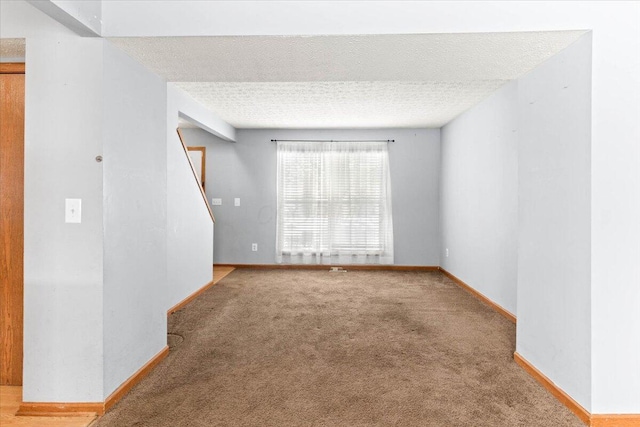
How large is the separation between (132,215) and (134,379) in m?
1.05

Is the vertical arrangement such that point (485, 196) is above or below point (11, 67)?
below

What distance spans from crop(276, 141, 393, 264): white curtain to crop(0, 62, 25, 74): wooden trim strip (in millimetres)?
4185

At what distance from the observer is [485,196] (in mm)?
4223

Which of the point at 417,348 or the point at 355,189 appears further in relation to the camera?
the point at 355,189

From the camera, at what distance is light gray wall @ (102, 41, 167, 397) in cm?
209

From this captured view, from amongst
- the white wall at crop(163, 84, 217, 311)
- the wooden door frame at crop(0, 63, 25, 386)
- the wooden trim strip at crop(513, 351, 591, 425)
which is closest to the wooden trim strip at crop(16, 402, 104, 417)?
the wooden door frame at crop(0, 63, 25, 386)

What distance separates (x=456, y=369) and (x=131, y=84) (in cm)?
291

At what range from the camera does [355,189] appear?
6199 millimetres

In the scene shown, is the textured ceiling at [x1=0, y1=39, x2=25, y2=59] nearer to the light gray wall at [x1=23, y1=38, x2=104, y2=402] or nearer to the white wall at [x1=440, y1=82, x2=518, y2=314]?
the light gray wall at [x1=23, y1=38, x2=104, y2=402]

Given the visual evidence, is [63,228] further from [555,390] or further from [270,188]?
[270,188]

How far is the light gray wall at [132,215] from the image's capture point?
209 cm
